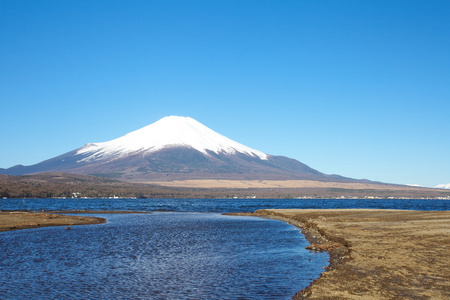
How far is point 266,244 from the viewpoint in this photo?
36125 millimetres

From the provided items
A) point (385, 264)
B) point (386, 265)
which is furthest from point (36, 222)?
point (386, 265)

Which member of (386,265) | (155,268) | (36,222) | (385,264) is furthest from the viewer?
(36,222)

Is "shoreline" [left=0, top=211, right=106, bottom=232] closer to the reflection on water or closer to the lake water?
the reflection on water

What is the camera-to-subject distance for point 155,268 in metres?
25.6

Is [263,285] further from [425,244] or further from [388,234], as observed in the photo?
[388,234]

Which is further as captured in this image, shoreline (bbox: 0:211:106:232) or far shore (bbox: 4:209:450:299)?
shoreline (bbox: 0:211:106:232)

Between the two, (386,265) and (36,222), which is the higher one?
(386,265)

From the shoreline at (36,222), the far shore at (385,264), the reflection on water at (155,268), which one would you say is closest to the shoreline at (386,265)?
the far shore at (385,264)

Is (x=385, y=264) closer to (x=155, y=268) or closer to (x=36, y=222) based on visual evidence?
(x=155, y=268)

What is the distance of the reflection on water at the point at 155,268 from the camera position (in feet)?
65.5

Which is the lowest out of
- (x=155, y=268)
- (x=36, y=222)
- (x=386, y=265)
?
(x=36, y=222)

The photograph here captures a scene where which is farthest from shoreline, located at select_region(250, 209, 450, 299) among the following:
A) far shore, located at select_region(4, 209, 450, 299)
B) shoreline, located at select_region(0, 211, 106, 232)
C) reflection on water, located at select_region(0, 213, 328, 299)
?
shoreline, located at select_region(0, 211, 106, 232)

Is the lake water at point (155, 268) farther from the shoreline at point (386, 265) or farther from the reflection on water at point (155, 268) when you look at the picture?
the shoreline at point (386, 265)

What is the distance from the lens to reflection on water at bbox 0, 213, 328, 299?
786 inches
